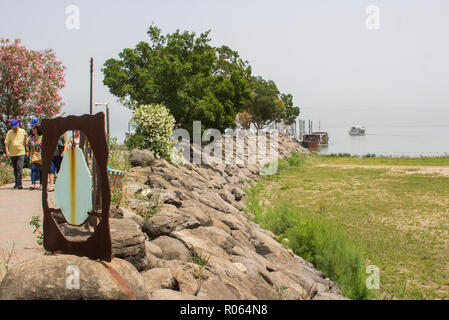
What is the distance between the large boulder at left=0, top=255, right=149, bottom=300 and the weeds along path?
5.24 metres

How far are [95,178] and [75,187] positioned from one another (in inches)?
12.2

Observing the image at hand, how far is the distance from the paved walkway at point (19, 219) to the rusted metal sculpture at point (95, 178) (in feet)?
5.01

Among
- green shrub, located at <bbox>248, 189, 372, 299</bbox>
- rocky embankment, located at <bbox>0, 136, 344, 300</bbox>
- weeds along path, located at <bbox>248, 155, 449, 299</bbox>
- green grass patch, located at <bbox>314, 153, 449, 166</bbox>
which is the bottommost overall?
green grass patch, located at <bbox>314, 153, 449, 166</bbox>

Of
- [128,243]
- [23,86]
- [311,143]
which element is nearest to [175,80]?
[23,86]

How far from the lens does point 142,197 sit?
7.90m

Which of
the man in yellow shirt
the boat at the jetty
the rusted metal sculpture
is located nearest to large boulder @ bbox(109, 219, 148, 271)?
the rusted metal sculpture

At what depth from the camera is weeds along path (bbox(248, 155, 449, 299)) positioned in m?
8.23

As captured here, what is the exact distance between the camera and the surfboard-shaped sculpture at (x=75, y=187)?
3.61 metres

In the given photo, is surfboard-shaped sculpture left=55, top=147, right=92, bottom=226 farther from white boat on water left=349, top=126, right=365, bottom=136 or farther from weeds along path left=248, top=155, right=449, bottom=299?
white boat on water left=349, top=126, right=365, bottom=136

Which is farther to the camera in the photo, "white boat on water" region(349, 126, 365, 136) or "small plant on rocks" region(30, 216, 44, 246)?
"white boat on water" region(349, 126, 365, 136)

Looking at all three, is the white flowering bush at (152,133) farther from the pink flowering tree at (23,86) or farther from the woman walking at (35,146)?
the pink flowering tree at (23,86)

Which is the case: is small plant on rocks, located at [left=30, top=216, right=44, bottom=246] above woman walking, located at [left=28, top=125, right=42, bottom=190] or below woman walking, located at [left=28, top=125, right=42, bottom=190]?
below

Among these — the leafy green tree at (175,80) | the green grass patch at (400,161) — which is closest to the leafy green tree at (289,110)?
the green grass patch at (400,161)

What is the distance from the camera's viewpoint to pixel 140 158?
11.9 metres
